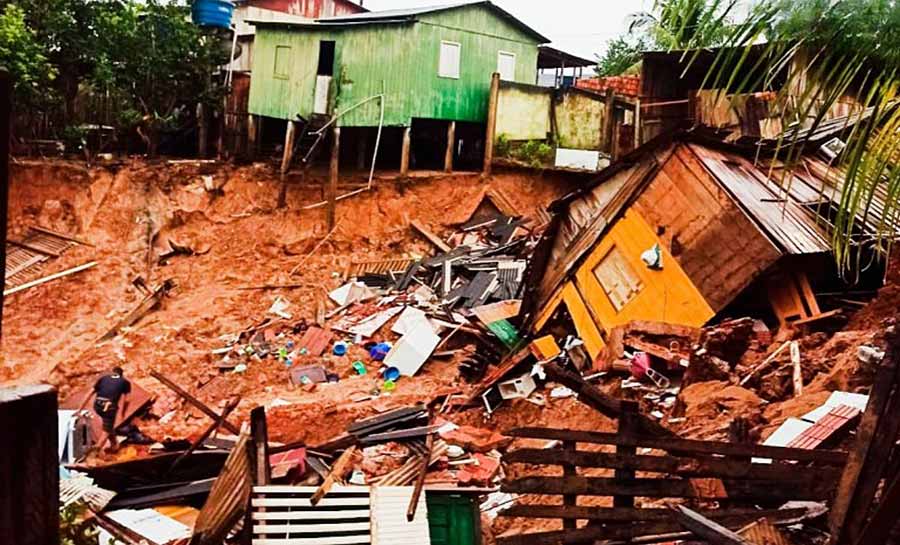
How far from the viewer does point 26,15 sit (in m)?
16.6

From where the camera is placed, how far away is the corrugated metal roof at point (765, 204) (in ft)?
30.4

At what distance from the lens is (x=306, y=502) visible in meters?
6.19

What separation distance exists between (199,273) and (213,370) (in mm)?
3726

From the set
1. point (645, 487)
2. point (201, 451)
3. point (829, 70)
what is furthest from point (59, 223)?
point (829, 70)

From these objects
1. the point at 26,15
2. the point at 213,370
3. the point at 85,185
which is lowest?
the point at 213,370

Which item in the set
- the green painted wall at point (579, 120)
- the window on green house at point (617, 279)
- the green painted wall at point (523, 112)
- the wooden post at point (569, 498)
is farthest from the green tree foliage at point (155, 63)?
the wooden post at point (569, 498)

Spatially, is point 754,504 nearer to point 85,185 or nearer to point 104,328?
point 104,328

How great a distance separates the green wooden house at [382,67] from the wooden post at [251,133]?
13.9 inches

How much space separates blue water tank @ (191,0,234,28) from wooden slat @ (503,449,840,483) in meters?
19.1

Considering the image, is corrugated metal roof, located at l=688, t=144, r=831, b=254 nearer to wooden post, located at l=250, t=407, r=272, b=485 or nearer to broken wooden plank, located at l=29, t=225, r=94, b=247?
wooden post, located at l=250, t=407, r=272, b=485

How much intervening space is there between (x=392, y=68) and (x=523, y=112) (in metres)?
3.83

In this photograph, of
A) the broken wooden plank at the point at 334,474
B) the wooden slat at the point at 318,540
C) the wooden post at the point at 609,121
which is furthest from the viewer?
the wooden post at the point at 609,121

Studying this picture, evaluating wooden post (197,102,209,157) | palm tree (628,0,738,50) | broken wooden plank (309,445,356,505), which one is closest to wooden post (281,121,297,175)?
wooden post (197,102,209,157)

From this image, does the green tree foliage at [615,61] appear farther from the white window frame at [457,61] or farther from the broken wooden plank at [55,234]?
the broken wooden plank at [55,234]
